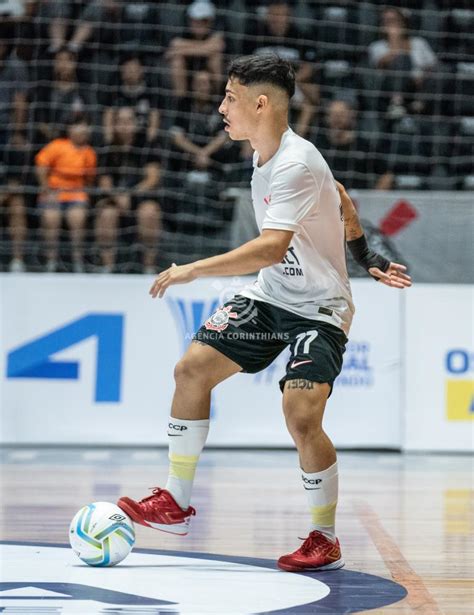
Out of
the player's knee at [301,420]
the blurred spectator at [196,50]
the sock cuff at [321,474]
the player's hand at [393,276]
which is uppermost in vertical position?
the blurred spectator at [196,50]

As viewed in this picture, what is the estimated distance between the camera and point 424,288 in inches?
337

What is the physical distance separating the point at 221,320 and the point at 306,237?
0.45 meters

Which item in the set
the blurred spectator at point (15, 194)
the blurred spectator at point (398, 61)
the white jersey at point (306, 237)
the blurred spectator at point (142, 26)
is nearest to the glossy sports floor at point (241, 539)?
the white jersey at point (306, 237)

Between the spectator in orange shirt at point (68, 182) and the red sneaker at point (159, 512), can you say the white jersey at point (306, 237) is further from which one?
the spectator in orange shirt at point (68, 182)

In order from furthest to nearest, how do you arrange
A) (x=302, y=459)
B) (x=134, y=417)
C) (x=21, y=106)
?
(x=21, y=106)
(x=134, y=417)
(x=302, y=459)

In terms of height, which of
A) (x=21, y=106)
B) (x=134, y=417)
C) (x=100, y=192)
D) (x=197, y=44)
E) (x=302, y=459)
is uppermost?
(x=197, y=44)

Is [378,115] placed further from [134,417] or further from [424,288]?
[134,417]

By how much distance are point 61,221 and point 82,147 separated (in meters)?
0.72

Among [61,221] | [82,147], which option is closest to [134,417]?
[61,221]

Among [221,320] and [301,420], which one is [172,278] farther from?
[301,420]

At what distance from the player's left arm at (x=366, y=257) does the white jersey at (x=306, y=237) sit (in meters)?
0.13

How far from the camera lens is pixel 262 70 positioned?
13.6 ft

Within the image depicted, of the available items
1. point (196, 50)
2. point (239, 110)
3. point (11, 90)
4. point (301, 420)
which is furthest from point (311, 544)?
point (11, 90)

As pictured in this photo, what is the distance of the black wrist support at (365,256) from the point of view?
4.50 meters
